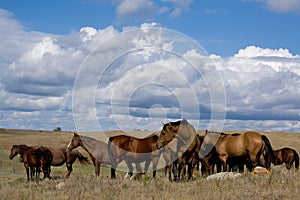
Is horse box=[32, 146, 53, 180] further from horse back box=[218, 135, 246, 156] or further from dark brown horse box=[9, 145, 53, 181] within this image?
horse back box=[218, 135, 246, 156]

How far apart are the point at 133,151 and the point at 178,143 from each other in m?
3.24

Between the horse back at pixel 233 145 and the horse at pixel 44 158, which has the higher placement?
the horse back at pixel 233 145

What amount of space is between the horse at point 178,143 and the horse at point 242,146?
2.70 m

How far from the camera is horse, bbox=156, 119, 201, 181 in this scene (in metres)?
16.7

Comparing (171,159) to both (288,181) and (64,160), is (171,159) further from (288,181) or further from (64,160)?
(64,160)

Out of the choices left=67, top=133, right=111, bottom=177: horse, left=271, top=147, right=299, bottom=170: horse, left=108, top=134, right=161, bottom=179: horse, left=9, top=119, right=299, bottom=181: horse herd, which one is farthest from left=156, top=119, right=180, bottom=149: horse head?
left=271, top=147, right=299, bottom=170: horse

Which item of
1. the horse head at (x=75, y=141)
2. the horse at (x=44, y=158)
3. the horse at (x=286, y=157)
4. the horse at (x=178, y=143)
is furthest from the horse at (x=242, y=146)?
the horse at (x=286, y=157)

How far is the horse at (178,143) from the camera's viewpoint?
16731mm

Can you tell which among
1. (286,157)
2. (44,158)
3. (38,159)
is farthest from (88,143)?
(286,157)

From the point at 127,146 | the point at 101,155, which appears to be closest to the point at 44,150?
the point at 101,155

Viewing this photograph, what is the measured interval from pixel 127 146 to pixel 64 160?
5135 millimetres

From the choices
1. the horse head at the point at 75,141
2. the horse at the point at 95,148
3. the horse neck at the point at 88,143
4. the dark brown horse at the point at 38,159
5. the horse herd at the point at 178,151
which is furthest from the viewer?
the horse head at the point at 75,141

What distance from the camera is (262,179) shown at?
14.4 m

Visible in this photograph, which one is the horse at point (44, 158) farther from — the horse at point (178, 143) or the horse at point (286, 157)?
the horse at point (286, 157)
